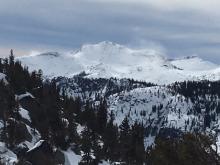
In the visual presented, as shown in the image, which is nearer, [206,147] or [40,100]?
[206,147]

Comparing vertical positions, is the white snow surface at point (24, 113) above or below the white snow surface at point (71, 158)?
above

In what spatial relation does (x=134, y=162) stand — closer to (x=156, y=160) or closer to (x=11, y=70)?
(x=11, y=70)

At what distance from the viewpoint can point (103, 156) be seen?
11481 centimetres

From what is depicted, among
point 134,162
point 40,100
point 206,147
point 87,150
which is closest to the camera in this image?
point 206,147

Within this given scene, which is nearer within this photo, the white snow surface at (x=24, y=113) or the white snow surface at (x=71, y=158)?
the white snow surface at (x=71, y=158)

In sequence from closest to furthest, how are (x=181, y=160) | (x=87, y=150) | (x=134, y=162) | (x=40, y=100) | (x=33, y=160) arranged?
(x=181, y=160)
(x=33, y=160)
(x=87, y=150)
(x=134, y=162)
(x=40, y=100)

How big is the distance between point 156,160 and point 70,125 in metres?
71.5

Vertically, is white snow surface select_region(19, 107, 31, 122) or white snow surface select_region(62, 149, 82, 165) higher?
white snow surface select_region(19, 107, 31, 122)

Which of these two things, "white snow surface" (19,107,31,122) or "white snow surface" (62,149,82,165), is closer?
"white snow surface" (62,149,82,165)

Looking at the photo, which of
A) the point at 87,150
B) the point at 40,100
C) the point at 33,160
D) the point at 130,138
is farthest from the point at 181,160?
the point at 40,100

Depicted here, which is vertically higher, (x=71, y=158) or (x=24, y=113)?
(x=24, y=113)

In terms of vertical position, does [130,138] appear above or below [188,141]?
below

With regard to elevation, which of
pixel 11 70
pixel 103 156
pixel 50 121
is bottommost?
pixel 103 156

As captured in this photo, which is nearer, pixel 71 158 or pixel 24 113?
pixel 71 158
